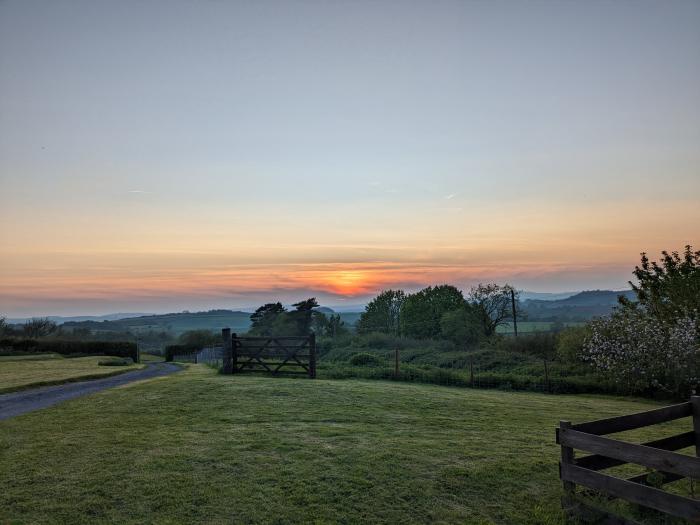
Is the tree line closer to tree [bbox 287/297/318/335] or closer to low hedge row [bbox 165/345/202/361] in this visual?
tree [bbox 287/297/318/335]

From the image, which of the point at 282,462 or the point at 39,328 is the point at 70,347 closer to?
the point at 39,328

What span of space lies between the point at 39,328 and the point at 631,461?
73.8 meters

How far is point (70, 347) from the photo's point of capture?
5100 centimetres

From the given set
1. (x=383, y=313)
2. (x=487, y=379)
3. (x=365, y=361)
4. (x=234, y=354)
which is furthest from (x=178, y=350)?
(x=487, y=379)

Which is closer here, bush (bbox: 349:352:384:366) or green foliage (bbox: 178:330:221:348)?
bush (bbox: 349:352:384:366)

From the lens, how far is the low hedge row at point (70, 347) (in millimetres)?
47812

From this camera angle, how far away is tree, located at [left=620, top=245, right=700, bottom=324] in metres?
20.6

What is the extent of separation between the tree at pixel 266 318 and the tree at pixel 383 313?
20.9m

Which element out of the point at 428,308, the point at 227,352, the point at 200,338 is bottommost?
the point at 200,338

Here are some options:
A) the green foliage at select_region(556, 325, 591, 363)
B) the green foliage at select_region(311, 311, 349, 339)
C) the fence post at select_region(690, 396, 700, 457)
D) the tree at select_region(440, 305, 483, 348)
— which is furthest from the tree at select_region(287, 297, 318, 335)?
the fence post at select_region(690, 396, 700, 457)

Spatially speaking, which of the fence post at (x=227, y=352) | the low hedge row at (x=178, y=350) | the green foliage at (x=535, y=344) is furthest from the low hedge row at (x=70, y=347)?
the green foliage at (x=535, y=344)

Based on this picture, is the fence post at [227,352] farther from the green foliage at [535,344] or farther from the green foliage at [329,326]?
the green foliage at [329,326]

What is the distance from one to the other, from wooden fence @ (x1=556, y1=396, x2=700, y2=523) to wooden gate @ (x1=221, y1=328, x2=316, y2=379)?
662 inches

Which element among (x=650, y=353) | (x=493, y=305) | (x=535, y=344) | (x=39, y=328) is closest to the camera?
(x=650, y=353)
